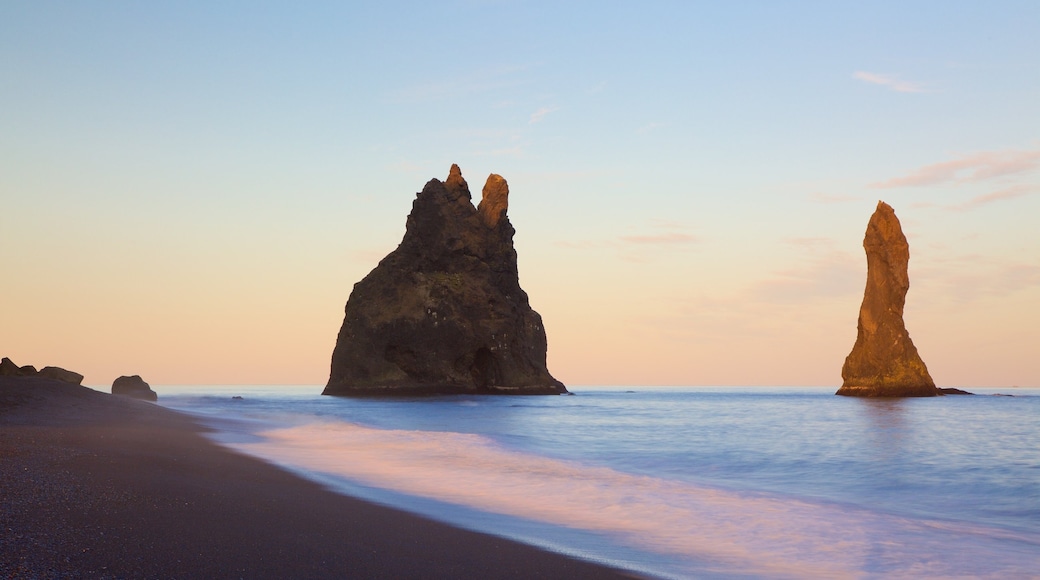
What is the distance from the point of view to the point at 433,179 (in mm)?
96750

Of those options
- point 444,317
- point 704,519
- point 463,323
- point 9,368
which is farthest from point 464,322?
point 704,519

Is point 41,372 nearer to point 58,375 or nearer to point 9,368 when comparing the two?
point 58,375

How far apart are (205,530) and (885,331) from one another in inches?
3549

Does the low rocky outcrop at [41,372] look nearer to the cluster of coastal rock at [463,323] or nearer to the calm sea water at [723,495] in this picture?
the calm sea water at [723,495]

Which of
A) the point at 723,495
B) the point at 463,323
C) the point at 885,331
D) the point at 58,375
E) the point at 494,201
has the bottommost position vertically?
the point at 723,495

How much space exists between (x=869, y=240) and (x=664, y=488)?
86094mm

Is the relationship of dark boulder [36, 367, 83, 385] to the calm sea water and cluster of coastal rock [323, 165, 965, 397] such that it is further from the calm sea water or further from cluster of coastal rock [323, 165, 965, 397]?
cluster of coastal rock [323, 165, 965, 397]

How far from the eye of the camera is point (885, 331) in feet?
280

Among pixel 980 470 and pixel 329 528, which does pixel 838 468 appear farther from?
pixel 329 528

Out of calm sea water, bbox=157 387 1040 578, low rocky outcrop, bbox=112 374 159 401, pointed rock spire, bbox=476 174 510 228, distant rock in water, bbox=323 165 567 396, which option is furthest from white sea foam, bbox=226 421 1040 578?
pointed rock spire, bbox=476 174 510 228

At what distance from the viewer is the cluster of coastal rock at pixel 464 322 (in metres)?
86.2

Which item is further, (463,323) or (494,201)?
(494,201)

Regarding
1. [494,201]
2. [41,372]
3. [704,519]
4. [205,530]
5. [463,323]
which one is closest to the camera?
[205,530]

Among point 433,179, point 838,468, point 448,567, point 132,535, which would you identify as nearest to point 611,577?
point 448,567
